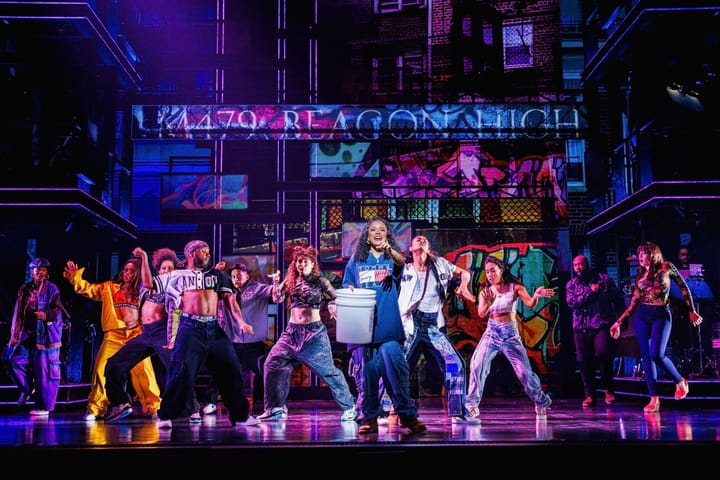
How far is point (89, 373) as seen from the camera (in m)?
12.0

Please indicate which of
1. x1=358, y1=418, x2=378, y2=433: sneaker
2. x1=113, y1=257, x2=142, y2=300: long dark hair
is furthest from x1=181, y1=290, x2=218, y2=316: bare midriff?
x1=113, y1=257, x2=142, y2=300: long dark hair

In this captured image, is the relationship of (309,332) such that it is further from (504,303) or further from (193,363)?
(504,303)

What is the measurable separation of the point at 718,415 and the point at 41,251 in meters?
9.90

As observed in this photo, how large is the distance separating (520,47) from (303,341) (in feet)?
25.7

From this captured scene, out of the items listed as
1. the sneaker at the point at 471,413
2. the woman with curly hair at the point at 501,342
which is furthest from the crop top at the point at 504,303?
the sneaker at the point at 471,413

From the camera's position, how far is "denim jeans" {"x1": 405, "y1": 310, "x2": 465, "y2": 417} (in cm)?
801

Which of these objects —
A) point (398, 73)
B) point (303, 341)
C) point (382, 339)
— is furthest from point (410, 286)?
point (398, 73)

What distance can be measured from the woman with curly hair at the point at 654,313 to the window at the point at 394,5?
665 cm

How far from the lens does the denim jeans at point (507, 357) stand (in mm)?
8508

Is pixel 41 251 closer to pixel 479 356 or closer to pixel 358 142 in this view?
pixel 358 142

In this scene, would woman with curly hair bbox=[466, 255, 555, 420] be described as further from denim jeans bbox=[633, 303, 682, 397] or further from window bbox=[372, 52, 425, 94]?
window bbox=[372, 52, 425, 94]

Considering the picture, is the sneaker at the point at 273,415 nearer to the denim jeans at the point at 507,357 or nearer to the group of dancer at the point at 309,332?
the group of dancer at the point at 309,332

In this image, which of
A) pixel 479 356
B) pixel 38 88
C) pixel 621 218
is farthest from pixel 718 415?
pixel 38 88

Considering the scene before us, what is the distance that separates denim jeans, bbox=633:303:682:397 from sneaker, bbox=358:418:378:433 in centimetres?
438
